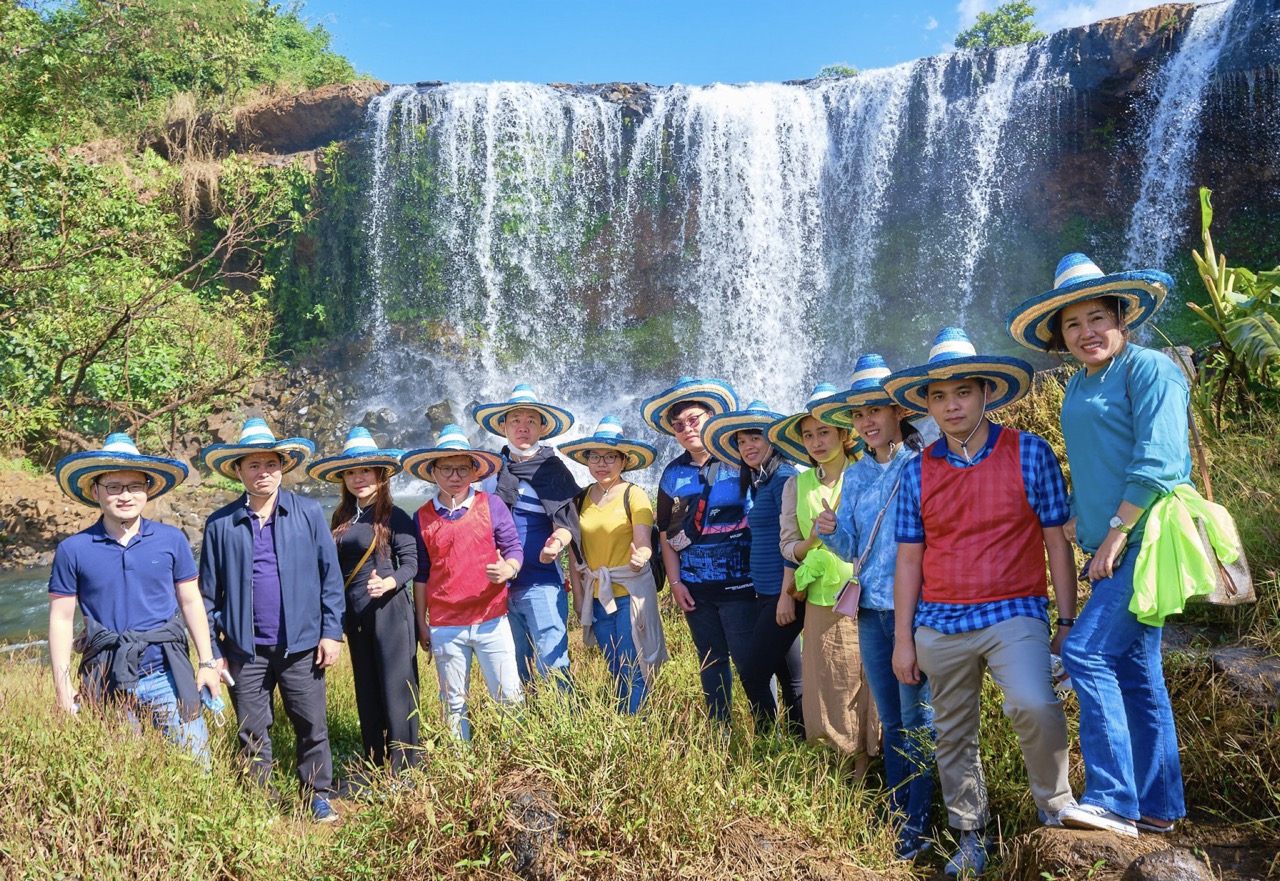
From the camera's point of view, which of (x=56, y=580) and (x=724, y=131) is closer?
(x=56, y=580)

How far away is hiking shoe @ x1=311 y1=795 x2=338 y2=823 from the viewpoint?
4.43 metres

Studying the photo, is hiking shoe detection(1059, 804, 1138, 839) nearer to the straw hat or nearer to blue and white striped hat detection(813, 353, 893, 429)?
blue and white striped hat detection(813, 353, 893, 429)

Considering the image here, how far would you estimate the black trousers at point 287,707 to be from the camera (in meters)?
4.39

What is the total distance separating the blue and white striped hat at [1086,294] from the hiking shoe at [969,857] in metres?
1.77

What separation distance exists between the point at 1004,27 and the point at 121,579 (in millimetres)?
43001

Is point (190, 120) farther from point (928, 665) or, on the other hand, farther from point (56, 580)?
point (928, 665)

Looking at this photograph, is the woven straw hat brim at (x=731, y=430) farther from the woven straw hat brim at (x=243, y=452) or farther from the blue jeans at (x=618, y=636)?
the woven straw hat brim at (x=243, y=452)

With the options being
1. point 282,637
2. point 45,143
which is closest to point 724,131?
point 45,143

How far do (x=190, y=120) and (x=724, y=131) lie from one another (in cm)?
1277

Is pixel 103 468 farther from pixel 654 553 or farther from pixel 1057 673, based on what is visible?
pixel 1057 673

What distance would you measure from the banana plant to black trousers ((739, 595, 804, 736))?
301 centimetres

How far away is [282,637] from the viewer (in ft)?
14.4

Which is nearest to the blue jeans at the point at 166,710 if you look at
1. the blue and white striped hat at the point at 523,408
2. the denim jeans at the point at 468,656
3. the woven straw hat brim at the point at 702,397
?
the denim jeans at the point at 468,656

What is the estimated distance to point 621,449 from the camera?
5.01 metres
